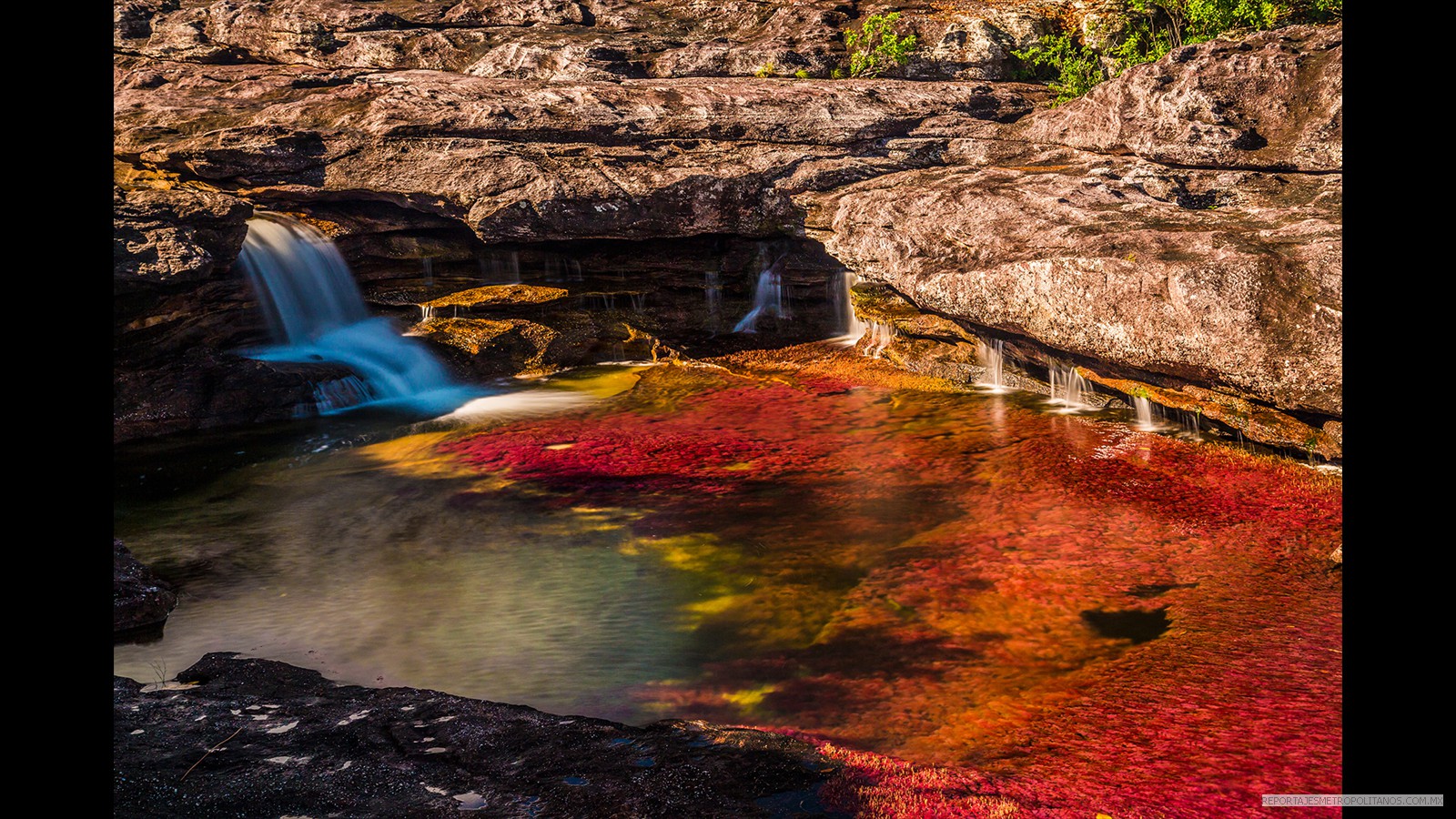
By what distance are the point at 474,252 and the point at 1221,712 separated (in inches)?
512

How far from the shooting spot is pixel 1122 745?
517 cm

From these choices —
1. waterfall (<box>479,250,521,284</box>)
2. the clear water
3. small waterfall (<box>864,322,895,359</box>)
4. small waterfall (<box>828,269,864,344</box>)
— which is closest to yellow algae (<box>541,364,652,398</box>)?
the clear water

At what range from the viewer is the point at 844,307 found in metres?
15.4

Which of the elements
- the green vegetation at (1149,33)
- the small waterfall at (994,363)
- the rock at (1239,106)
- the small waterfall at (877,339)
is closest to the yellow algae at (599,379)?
the small waterfall at (877,339)

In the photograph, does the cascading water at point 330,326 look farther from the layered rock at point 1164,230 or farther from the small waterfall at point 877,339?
the layered rock at point 1164,230

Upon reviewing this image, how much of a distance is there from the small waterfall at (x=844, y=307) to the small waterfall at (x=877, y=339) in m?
0.54

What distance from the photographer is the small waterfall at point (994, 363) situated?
12.9m

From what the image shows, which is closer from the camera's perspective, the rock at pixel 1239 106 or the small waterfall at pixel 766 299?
the rock at pixel 1239 106

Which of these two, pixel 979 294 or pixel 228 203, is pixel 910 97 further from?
pixel 228 203

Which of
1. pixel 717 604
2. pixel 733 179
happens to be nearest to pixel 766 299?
pixel 733 179

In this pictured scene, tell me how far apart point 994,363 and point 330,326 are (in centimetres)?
983

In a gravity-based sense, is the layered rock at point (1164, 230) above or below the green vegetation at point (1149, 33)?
below

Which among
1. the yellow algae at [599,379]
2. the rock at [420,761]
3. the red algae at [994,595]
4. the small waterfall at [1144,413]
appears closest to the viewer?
the rock at [420,761]

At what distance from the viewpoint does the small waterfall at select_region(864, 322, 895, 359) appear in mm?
14328
